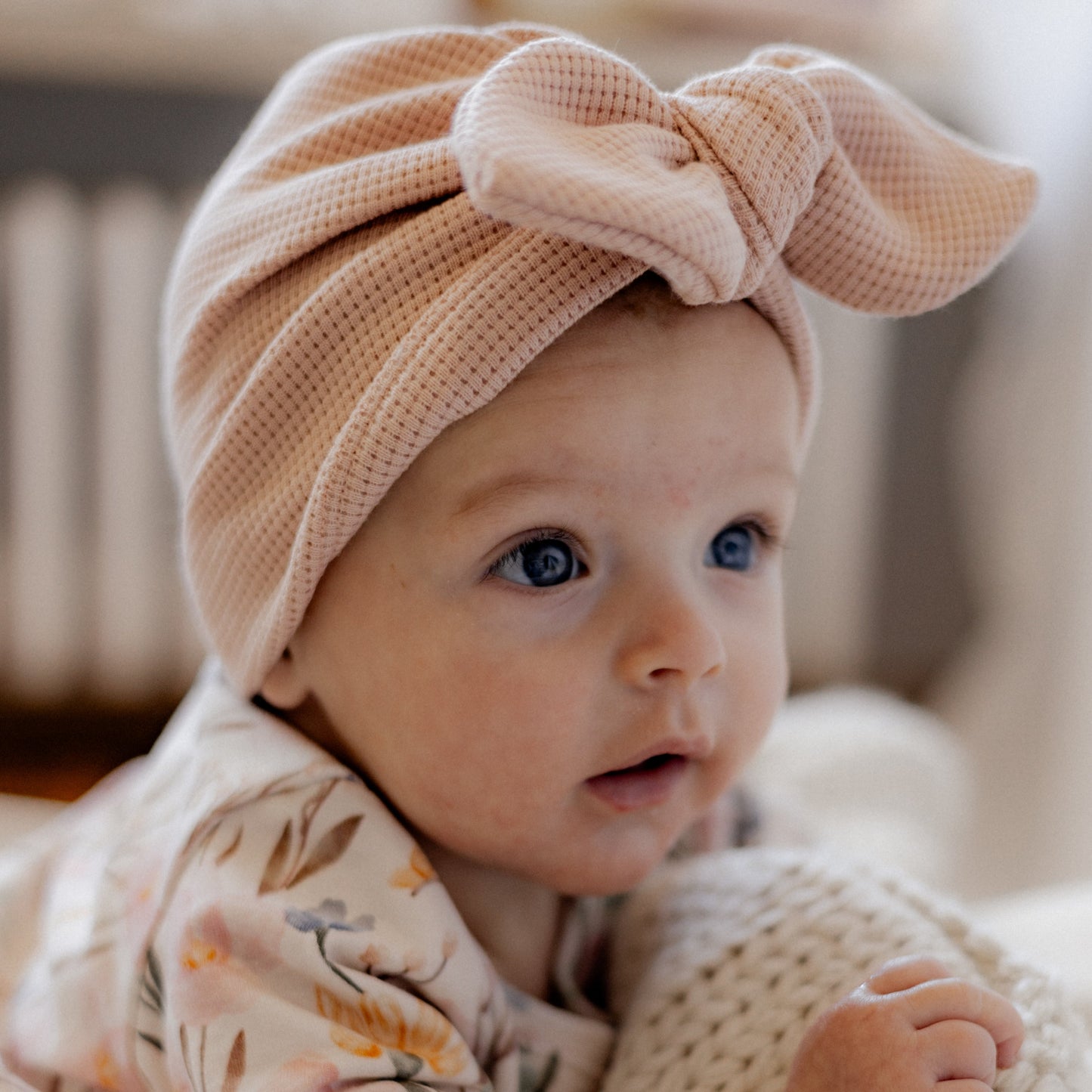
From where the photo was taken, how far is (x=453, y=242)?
587mm

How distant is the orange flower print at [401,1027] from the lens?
0.60 metres

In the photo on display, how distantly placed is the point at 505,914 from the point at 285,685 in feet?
0.62

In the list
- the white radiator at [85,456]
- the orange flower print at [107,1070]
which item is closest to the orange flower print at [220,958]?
the orange flower print at [107,1070]

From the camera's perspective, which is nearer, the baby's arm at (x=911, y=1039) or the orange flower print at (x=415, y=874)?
the baby's arm at (x=911, y=1039)

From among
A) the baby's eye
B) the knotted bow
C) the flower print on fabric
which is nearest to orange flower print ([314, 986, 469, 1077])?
the flower print on fabric

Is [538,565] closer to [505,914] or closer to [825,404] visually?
[505,914]

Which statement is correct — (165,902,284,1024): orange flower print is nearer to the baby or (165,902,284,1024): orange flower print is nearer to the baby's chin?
the baby

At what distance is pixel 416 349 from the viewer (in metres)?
0.58

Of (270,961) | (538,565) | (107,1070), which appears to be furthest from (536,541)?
(107,1070)

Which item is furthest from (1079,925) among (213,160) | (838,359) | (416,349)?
(213,160)

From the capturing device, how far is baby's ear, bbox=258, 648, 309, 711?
72cm

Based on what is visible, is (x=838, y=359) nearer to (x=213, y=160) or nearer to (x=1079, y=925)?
(x=213, y=160)

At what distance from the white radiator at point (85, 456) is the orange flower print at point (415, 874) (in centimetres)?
110

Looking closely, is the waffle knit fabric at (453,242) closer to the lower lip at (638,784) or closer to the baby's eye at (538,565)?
the baby's eye at (538,565)
